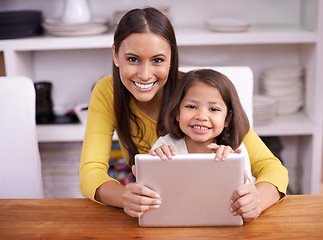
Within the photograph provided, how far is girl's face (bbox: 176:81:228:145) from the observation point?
1238 millimetres

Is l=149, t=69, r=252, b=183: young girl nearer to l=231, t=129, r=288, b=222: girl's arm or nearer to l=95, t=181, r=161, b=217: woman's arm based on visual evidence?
l=231, t=129, r=288, b=222: girl's arm

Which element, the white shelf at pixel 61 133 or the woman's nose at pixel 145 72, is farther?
the white shelf at pixel 61 133

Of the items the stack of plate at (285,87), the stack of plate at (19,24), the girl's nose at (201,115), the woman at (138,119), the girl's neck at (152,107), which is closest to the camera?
the woman at (138,119)

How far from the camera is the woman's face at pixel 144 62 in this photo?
126 cm

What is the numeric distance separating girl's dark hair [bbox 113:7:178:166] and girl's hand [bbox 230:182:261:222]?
1.54 ft

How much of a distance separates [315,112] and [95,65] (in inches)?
50.4

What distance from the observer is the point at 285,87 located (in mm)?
2420

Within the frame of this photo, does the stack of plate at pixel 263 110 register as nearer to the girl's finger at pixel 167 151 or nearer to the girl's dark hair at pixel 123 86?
the girl's dark hair at pixel 123 86

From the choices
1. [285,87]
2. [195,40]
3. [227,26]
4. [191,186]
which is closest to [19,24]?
[195,40]

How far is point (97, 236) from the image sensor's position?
98 centimetres

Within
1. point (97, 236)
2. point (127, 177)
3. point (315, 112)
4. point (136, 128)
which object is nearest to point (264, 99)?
point (315, 112)

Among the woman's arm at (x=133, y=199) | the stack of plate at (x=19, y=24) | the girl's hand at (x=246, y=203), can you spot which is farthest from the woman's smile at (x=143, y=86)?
the stack of plate at (x=19, y=24)

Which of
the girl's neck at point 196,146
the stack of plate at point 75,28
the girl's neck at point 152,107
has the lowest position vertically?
the girl's neck at point 196,146

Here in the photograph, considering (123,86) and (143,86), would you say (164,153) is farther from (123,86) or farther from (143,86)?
(123,86)
